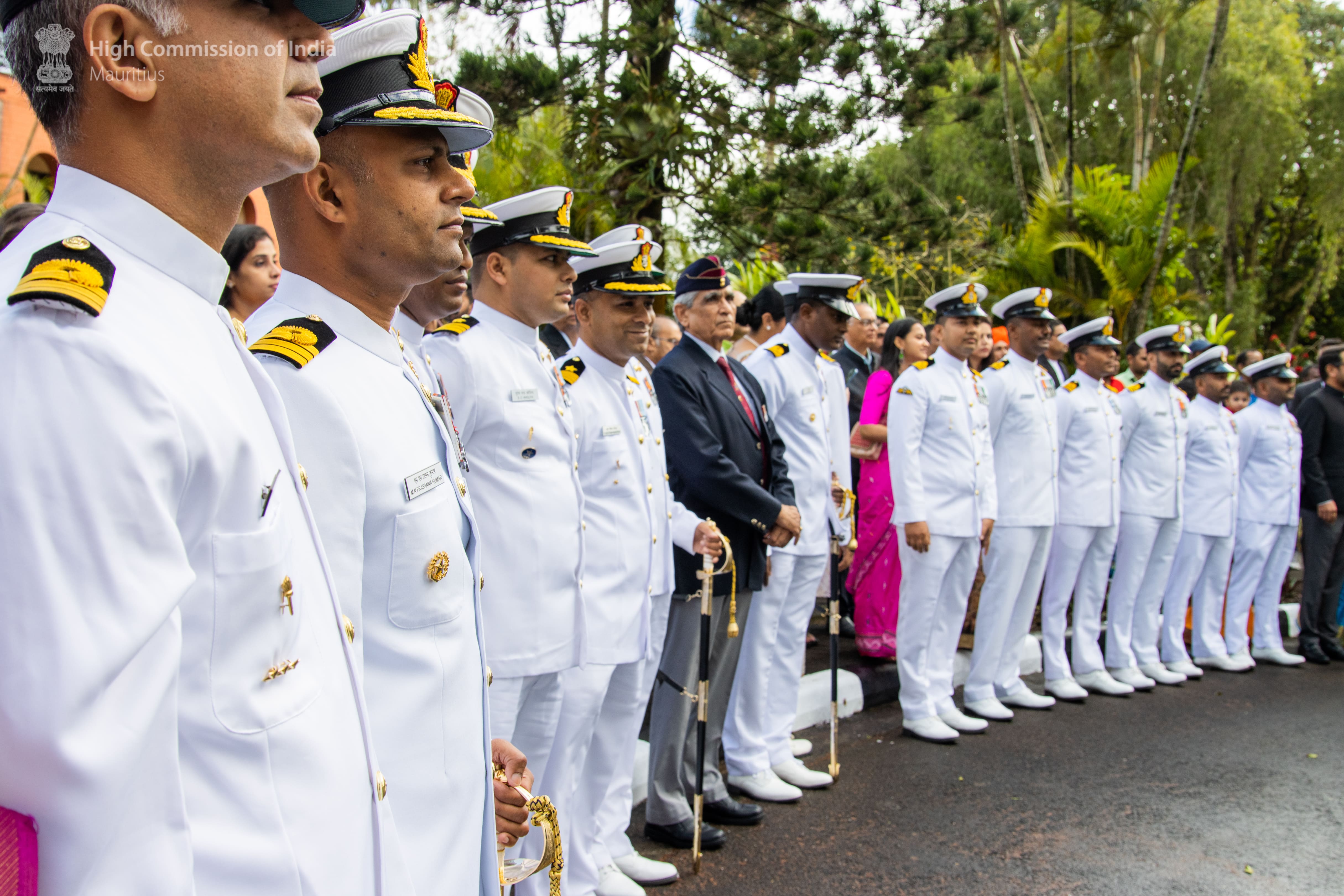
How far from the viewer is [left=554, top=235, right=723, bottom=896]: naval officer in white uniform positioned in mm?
3238

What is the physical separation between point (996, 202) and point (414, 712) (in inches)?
984

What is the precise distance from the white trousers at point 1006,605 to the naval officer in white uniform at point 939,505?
11.7 inches

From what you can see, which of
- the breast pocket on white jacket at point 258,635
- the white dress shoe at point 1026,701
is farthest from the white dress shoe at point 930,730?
the breast pocket on white jacket at point 258,635

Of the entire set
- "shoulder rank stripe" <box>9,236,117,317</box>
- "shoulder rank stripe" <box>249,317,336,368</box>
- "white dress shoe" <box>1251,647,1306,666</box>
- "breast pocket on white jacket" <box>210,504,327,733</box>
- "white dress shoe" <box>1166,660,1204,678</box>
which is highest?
"shoulder rank stripe" <box>9,236,117,317</box>

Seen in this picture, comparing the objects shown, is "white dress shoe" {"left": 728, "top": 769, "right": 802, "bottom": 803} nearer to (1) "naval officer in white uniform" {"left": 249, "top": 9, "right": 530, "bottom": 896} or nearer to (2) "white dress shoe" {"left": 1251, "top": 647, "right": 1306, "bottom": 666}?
(1) "naval officer in white uniform" {"left": 249, "top": 9, "right": 530, "bottom": 896}

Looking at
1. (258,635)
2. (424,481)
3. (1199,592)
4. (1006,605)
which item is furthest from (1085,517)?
(258,635)

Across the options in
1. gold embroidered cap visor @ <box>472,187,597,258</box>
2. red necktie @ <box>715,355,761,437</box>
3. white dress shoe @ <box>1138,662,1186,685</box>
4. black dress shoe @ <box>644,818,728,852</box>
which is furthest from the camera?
white dress shoe @ <box>1138,662,1186,685</box>

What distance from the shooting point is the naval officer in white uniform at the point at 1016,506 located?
605 cm

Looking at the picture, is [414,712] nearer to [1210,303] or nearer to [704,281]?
[704,281]

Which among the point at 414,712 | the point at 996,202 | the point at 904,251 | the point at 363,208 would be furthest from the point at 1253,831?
the point at 996,202

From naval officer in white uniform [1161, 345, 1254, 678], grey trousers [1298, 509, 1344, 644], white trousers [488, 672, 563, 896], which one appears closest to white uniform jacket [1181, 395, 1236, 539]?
naval officer in white uniform [1161, 345, 1254, 678]

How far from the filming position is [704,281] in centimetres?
448

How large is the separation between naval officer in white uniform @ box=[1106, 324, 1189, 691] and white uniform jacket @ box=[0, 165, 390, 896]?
22.2 feet

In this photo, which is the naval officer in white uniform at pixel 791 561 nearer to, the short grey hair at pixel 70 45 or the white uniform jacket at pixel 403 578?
the white uniform jacket at pixel 403 578
